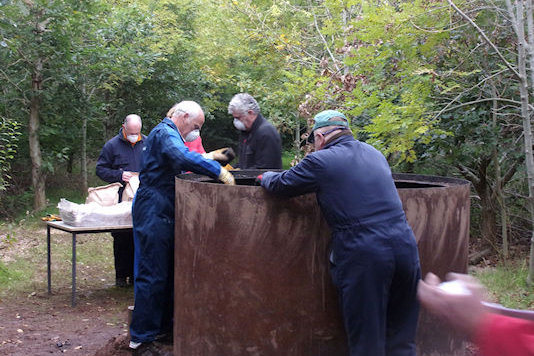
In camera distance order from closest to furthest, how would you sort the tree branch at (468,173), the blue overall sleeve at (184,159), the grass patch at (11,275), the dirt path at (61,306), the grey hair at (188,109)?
the blue overall sleeve at (184,159) → the grey hair at (188,109) → the dirt path at (61,306) → the grass patch at (11,275) → the tree branch at (468,173)

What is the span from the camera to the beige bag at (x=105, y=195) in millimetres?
6859

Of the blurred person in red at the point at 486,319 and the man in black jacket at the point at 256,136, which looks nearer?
the blurred person in red at the point at 486,319

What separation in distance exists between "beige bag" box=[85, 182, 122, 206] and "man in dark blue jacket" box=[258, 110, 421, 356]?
370 cm

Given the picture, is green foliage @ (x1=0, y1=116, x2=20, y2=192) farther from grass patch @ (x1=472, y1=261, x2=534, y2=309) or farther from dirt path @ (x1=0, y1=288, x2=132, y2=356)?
grass patch @ (x1=472, y1=261, x2=534, y2=309)

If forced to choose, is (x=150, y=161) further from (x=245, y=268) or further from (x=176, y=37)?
(x=176, y=37)

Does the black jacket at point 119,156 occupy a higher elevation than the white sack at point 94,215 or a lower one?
higher

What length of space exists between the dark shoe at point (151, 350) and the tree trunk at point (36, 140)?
8.56 meters

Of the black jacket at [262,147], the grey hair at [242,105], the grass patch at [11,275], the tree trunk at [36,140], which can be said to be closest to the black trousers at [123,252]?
the grass patch at [11,275]

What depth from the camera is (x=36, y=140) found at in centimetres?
1250

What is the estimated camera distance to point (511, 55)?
8.12m

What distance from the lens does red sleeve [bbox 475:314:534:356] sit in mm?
1694

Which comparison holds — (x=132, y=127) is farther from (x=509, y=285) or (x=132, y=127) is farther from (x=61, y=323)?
(x=509, y=285)

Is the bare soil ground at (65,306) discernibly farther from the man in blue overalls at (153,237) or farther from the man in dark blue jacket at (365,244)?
the man in dark blue jacket at (365,244)

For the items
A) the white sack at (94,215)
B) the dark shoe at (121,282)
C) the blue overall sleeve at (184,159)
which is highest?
the blue overall sleeve at (184,159)
